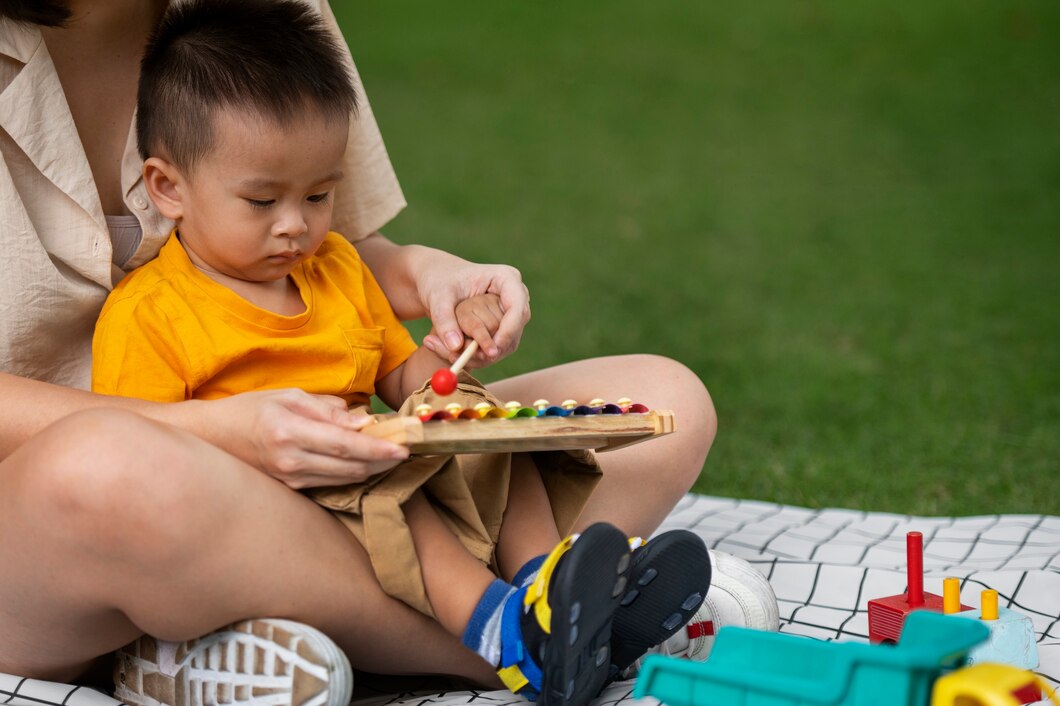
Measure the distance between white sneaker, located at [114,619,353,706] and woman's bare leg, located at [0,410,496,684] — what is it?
28 millimetres

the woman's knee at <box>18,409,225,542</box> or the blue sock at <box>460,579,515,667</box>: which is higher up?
the woman's knee at <box>18,409,225,542</box>

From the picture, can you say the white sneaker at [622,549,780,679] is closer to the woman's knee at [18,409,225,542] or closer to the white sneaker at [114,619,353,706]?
the white sneaker at [114,619,353,706]

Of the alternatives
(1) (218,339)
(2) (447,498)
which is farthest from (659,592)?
(1) (218,339)

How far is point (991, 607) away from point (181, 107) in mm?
1193

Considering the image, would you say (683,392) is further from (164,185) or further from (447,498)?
(164,185)

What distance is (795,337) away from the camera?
12.9 ft

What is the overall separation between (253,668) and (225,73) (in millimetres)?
750

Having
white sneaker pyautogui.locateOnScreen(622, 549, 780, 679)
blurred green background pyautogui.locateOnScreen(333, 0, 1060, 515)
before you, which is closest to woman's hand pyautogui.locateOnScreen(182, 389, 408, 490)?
white sneaker pyautogui.locateOnScreen(622, 549, 780, 679)

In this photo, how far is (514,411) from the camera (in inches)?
56.5

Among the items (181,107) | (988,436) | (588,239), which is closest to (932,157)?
(588,239)

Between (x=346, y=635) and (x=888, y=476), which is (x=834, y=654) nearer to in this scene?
(x=346, y=635)

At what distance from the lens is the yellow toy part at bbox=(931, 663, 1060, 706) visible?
107 cm

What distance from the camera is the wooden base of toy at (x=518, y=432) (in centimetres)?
131

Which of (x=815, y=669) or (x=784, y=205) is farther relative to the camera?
(x=784, y=205)
